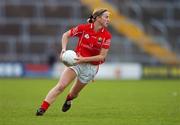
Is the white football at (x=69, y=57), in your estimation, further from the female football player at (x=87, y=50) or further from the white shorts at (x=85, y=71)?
the white shorts at (x=85, y=71)

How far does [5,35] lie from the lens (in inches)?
1686

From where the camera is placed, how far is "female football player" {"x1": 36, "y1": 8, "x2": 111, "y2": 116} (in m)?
13.5

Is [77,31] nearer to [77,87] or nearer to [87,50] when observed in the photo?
[87,50]

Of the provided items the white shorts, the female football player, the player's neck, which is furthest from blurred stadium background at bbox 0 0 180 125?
the player's neck

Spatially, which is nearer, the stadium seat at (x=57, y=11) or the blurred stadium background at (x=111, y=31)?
the blurred stadium background at (x=111, y=31)

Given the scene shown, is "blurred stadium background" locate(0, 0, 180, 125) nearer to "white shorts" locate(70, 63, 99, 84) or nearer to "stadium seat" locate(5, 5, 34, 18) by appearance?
"stadium seat" locate(5, 5, 34, 18)

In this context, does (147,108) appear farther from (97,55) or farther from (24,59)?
(24,59)

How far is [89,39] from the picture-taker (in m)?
13.7

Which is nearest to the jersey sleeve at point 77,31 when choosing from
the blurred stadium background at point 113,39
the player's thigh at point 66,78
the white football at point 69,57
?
the white football at point 69,57

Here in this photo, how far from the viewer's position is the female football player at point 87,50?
44.2ft

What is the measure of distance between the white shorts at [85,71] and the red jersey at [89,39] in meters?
0.13

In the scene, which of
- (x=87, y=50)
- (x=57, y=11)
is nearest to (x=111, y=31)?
(x=57, y=11)

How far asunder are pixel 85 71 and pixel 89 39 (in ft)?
2.14

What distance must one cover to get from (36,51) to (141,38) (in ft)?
22.0
